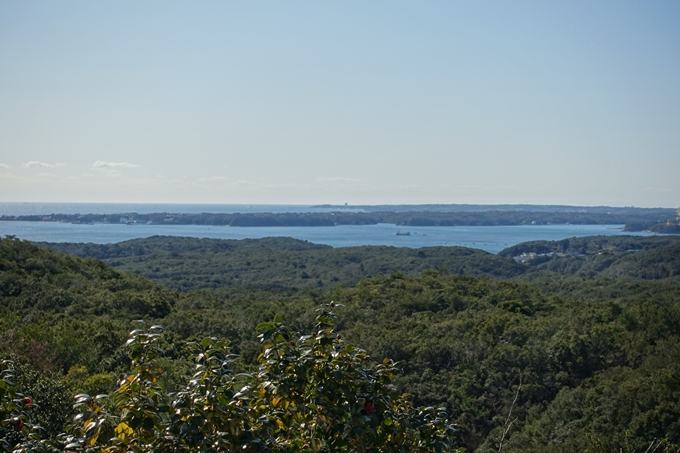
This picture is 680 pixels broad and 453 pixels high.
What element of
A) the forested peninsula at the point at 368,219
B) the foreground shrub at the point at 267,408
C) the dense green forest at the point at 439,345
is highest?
the foreground shrub at the point at 267,408

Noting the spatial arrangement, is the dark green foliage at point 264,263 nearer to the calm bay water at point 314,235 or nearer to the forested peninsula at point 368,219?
the calm bay water at point 314,235

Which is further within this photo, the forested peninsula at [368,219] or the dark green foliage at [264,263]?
the forested peninsula at [368,219]

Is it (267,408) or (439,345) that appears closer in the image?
(267,408)

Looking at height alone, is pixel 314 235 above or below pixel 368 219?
below

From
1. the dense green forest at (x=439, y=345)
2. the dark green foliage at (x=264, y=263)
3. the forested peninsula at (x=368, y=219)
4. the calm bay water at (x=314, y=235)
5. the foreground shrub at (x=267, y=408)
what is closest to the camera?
the foreground shrub at (x=267, y=408)

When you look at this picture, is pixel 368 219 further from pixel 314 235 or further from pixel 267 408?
pixel 267 408

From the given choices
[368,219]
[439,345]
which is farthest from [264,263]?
[368,219]

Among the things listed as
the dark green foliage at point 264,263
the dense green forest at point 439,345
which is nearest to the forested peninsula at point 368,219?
the dark green foliage at point 264,263

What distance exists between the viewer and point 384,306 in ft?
106

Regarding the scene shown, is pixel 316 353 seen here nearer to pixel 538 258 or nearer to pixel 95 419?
pixel 95 419

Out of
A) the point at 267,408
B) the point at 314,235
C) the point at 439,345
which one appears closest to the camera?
the point at 267,408

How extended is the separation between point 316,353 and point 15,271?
30086mm

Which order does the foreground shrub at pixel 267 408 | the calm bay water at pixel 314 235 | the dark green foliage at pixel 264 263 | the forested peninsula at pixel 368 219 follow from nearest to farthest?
1. the foreground shrub at pixel 267 408
2. the dark green foliage at pixel 264 263
3. the calm bay water at pixel 314 235
4. the forested peninsula at pixel 368 219

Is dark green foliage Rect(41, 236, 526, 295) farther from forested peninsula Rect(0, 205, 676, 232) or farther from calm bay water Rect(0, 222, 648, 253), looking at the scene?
forested peninsula Rect(0, 205, 676, 232)
